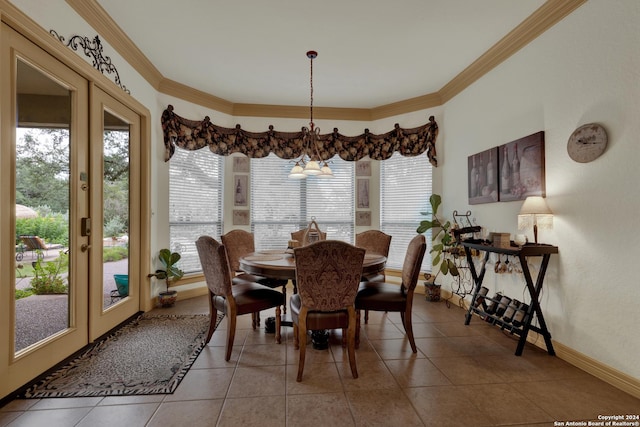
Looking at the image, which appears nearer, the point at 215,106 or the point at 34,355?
the point at 34,355

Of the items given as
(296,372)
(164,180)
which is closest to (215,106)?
(164,180)

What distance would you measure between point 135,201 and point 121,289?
100 centimetres

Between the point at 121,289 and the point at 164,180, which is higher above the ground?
the point at 164,180

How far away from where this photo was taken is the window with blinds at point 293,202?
489cm

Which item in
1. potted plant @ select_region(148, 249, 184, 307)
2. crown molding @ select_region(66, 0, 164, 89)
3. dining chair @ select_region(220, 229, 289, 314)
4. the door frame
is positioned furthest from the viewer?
potted plant @ select_region(148, 249, 184, 307)

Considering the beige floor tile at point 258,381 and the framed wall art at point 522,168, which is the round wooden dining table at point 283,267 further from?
the framed wall art at point 522,168

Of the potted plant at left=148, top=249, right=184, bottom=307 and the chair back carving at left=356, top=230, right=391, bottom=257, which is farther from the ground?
the chair back carving at left=356, top=230, right=391, bottom=257

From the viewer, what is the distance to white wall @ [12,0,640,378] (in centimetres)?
202

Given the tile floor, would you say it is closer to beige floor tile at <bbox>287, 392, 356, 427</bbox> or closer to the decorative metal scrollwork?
beige floor tile at <bbox>287, 392, 356, 427</bbox>

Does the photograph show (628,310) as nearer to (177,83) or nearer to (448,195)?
(448,195)

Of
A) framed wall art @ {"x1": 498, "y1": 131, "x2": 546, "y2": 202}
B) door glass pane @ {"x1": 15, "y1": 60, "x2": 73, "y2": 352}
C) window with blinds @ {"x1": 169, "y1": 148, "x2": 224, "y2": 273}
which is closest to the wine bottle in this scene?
framed wall art @ {"x1": 498, "y1": 131, "x2": 546, "y2": 202}

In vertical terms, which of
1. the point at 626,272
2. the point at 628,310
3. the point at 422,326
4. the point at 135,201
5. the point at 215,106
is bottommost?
the point at 422,326

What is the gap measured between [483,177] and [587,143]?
123 centimetres

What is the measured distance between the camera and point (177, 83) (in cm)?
405
